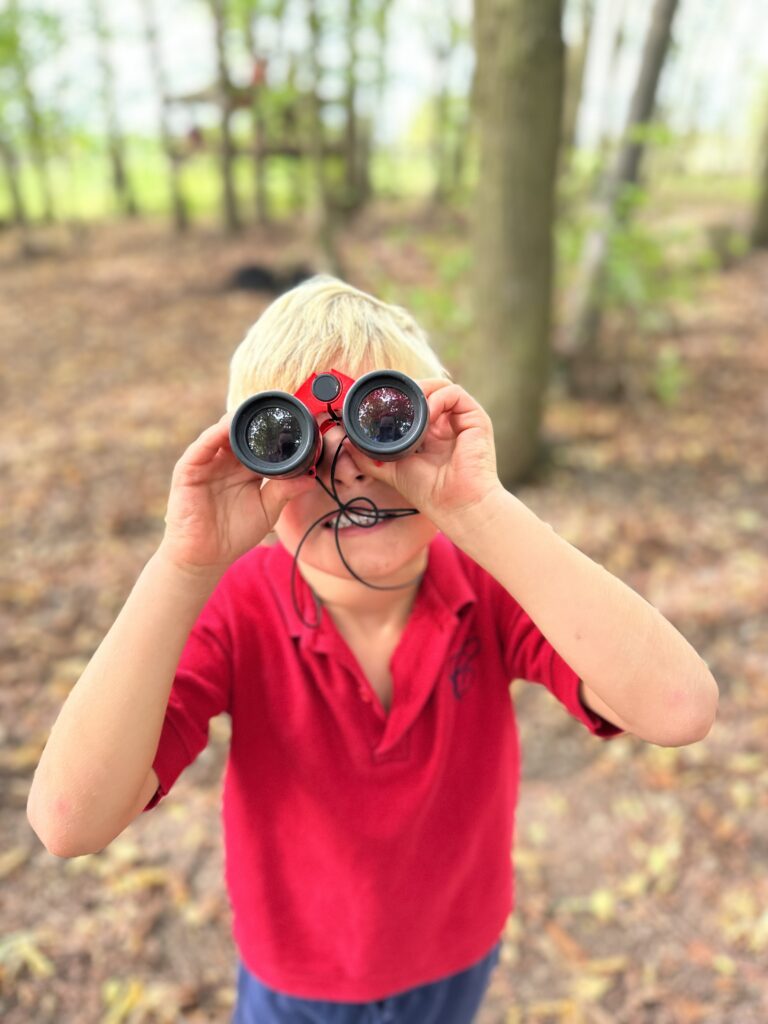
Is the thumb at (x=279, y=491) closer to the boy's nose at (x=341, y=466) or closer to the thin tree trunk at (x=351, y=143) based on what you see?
the boy's nose at (x=341, y=466)

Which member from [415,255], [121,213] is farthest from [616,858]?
[121,213]

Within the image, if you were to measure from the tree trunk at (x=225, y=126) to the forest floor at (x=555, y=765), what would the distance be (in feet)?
26.2

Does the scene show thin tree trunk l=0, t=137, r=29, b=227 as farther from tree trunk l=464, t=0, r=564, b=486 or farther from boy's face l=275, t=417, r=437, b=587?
boy's face l=275, t=417, r=437, b=587

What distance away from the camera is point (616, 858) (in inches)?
118

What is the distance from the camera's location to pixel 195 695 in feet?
4.21

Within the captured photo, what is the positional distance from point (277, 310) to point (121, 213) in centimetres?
1945

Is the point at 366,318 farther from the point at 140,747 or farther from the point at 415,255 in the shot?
the point at 415,255

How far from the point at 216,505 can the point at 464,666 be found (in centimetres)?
55

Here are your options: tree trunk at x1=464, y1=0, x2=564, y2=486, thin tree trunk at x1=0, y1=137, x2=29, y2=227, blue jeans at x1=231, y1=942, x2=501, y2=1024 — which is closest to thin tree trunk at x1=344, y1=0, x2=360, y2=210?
thin tree trunk at x1=0, y1=137, x2=29, y2=227

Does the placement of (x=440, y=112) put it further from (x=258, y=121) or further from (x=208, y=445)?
(x=208, y=445)

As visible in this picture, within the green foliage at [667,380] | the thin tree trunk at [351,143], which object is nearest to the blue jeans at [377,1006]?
the green foliage at [667,380]

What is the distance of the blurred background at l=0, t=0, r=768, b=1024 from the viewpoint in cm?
264

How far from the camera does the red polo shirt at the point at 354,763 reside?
133cm

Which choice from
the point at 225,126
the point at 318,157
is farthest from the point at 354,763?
the point at 225,126
